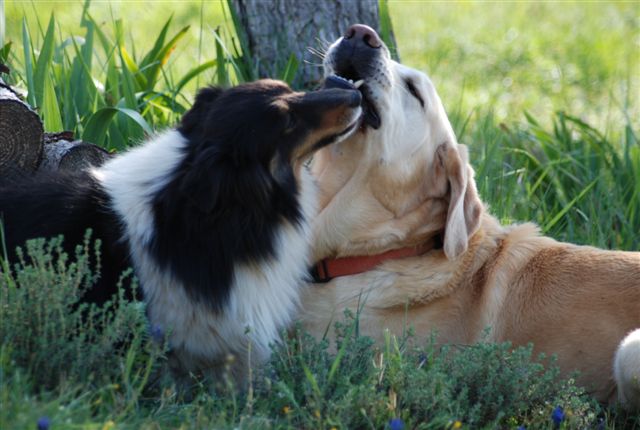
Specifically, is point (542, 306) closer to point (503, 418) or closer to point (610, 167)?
point (503, 418)

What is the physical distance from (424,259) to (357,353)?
746mm

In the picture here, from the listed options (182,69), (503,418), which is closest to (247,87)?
(503,418)

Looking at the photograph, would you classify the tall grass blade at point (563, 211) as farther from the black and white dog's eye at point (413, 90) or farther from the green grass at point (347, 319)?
the black and white dog's eye at point (413, 90)

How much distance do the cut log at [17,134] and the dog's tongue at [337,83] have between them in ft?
4.22

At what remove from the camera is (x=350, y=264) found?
397 centimetres

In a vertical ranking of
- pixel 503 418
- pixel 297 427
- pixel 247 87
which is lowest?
pixel 503 418

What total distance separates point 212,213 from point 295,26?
265 cm

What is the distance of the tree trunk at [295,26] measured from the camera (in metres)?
5.57

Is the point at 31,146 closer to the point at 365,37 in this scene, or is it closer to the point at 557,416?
the point at 365,37

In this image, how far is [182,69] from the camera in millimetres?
8688

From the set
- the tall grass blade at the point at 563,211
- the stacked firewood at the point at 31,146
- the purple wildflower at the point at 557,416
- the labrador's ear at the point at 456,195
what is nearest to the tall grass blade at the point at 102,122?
the stacked firewood at the point at 31,146

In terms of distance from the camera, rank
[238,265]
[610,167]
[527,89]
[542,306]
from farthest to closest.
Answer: [527,89], [610,167], [542,306], [238,265]

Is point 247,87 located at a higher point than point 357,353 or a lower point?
higher

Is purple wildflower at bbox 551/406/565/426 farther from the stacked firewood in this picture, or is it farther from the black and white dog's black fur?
the stacked firewood
